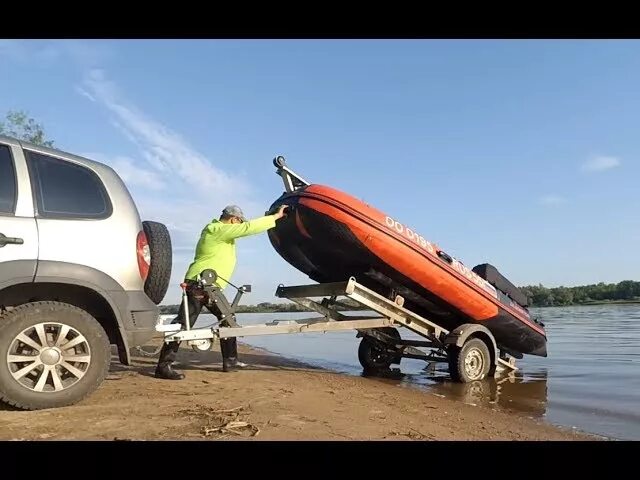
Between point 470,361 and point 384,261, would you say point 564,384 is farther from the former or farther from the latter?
point 384,261

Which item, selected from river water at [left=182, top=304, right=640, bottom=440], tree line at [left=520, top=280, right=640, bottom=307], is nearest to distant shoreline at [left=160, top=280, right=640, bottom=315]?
tree line at [left=520, top=280, right=640, bottom=307]

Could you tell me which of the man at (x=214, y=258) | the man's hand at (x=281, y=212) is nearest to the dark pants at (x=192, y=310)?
the man at (x=214, y=258)

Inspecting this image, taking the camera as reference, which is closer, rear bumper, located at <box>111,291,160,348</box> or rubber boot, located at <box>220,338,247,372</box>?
rear bumper, located at <box>111,291,160,348</box>

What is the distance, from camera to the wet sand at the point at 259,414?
12.5ft

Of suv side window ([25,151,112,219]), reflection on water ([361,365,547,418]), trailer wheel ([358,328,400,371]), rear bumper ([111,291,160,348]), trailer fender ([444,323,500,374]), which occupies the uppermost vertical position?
suv side window ([25,151,112,219])

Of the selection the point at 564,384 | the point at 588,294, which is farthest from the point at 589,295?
the point at 564,384

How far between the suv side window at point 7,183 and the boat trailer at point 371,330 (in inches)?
89.0

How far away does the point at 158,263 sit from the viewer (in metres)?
5.05

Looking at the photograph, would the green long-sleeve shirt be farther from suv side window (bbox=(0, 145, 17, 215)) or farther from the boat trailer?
suv side window (bbox=(0, 145, 17, 215))

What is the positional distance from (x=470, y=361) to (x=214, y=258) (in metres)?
4.24

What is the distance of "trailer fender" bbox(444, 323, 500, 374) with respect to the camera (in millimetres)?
7863

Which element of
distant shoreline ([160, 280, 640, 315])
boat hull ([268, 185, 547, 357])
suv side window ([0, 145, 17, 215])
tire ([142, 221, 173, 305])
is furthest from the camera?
distant shoreline ([160, 280, 640, 315])
